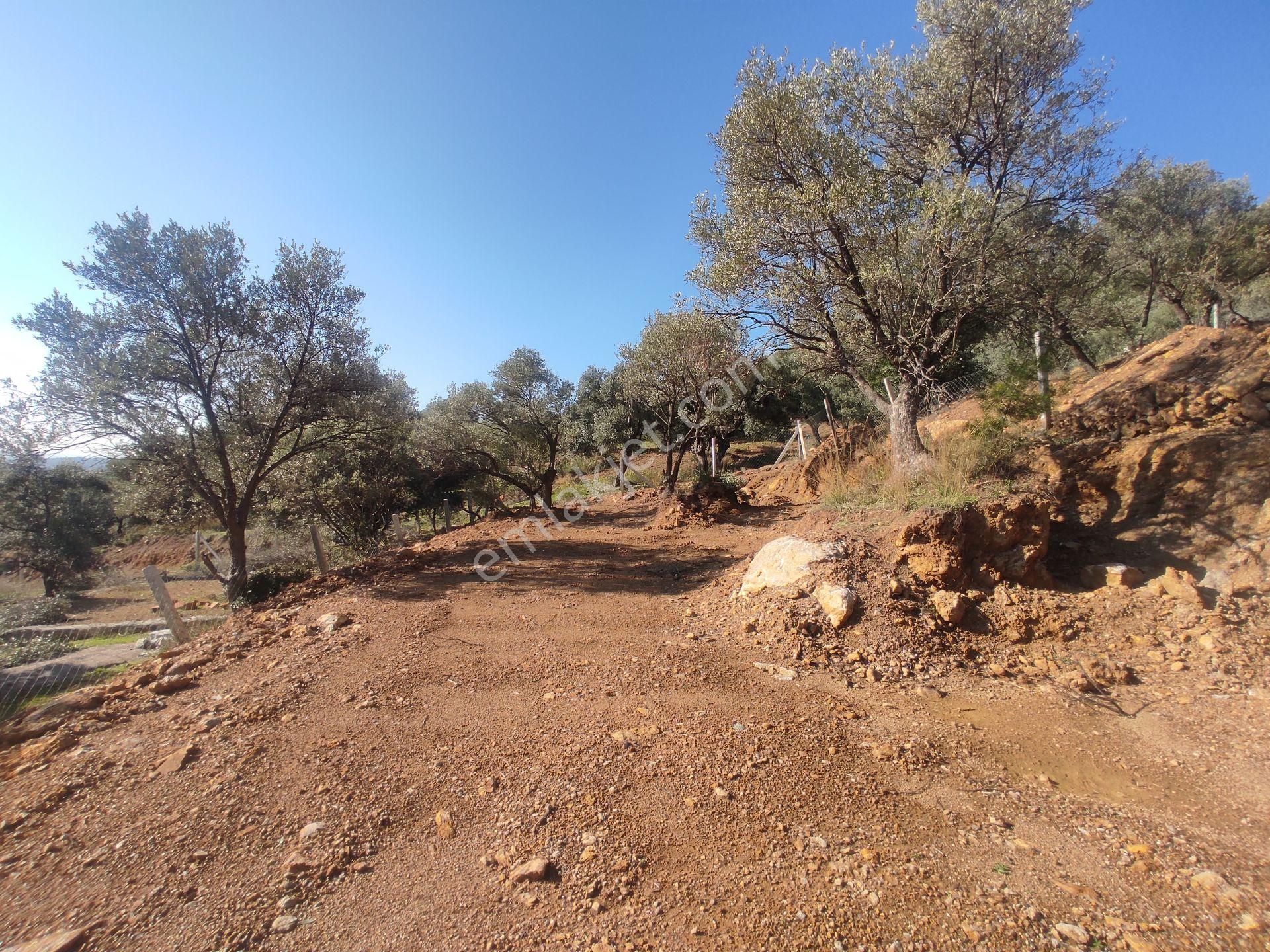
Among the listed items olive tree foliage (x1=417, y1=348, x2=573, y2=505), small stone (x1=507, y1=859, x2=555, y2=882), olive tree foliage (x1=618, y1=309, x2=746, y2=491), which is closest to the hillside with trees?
small stone (x1=507, y1=859, x2=555, y2=882)

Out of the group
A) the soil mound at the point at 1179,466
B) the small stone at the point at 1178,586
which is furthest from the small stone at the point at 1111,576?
the soil mound at the point at 1179,466

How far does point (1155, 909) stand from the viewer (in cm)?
219

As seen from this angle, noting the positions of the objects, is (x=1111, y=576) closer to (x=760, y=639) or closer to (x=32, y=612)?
(x=760, y=639)

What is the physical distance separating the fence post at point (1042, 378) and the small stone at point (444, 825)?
858cm

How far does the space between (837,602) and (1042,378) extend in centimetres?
625

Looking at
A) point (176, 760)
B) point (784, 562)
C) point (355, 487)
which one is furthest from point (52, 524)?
point (784, 562)

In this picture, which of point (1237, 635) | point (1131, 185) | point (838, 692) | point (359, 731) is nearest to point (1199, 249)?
point (1131, 185)

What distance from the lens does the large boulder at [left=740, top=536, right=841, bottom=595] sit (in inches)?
220

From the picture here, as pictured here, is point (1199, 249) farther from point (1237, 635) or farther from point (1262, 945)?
point (1262, 945)

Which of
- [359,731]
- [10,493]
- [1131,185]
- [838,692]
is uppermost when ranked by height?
[1131,185]

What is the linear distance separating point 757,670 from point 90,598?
22.9m

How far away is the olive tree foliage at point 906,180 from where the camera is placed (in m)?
6.77

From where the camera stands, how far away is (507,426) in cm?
1759

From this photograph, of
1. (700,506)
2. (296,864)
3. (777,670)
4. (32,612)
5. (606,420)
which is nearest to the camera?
(296,864)
